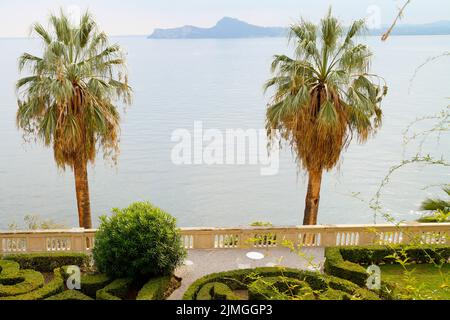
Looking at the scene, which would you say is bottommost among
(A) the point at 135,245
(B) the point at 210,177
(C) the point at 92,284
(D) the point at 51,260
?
(B) the point at 210,177

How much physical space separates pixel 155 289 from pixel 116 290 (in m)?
1.07

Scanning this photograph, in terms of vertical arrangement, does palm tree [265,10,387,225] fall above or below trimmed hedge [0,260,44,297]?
above

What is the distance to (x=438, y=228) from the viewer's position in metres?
16.9

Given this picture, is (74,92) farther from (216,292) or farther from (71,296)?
(216,292)

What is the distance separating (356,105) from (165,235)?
7.64 metres

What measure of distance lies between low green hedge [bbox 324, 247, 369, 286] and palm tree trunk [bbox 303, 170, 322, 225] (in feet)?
9.12

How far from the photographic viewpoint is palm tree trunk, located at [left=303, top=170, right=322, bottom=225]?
57.8 feet

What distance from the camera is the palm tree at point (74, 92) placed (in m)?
15.9

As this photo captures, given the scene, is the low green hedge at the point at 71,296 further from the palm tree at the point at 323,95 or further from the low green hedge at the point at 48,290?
the palm tree at the point at 323,95

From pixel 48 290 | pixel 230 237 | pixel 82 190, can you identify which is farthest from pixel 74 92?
pixel 230 237

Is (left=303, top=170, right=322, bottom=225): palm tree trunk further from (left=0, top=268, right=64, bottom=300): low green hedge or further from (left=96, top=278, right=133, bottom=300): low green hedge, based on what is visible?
(left=0, top=268, right=64, bottom=300): low green hedge

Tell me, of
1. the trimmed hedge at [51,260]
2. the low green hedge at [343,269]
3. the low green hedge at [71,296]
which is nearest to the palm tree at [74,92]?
the trimmed hedge at [51,260]

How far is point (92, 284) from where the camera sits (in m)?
13.5

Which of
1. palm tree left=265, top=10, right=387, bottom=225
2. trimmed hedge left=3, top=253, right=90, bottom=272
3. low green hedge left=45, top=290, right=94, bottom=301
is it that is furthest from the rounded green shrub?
palm tree left=265, top=10, right=387, bottom=225
